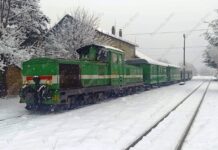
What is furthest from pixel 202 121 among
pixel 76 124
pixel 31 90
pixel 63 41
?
pixel 63 41

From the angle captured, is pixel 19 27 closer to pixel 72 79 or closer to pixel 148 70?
pixel 72 79

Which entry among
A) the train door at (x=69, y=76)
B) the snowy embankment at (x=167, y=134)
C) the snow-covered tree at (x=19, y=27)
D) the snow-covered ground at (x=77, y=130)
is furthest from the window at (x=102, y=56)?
the snowy embankment at (x=167, y=134)

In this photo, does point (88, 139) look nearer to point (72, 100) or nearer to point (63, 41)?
point (72, 100)

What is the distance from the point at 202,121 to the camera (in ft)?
39.0

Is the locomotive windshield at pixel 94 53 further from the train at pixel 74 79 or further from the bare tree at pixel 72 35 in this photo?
the bare tree at pixel 72 35

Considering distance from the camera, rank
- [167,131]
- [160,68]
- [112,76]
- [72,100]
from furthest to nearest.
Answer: [160,68] → [112,76] → [72,100] → [167,131]

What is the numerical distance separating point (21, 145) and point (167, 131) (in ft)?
14.1

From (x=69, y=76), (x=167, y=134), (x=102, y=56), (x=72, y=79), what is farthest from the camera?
(x=102, y=56)

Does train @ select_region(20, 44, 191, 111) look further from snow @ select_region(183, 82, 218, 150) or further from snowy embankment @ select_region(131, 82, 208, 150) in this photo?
snow @ select_region(183, 82, 218, 150)

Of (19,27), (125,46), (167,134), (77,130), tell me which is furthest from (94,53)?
(125,46)

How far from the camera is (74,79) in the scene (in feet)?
51.8

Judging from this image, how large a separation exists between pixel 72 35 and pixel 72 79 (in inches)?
667

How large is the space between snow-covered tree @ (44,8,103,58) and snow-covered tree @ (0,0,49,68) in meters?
5.28

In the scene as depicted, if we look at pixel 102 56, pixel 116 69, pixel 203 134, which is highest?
pixel 102 56
